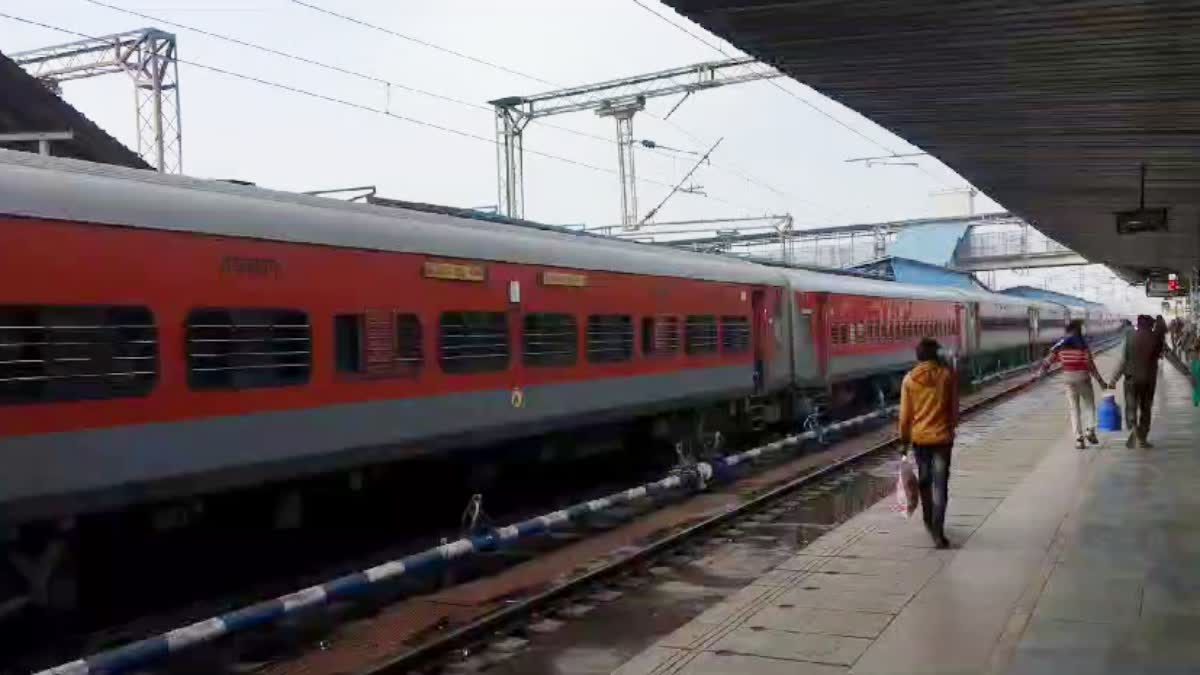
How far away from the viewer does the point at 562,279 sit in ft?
37.6

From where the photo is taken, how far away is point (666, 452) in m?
15.3

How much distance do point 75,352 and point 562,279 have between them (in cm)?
568

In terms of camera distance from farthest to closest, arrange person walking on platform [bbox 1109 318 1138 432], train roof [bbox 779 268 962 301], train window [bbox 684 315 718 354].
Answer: train roof [bbox 779 268 962 301] < person walking on platform [bbox 1109 318 1138 432] < train window [bbox 684 315 718 354]

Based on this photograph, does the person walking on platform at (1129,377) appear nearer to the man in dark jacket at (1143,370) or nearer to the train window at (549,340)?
the man in dark jacket at (1143,370)

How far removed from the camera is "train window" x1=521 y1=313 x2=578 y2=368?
1078 centimetres

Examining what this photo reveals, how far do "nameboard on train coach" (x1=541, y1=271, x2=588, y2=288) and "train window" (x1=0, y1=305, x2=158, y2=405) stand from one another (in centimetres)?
477

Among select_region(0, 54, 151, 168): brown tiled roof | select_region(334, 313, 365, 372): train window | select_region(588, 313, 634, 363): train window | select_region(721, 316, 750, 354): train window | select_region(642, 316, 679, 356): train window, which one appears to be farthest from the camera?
select_region(721, 316, 750, 354): train window

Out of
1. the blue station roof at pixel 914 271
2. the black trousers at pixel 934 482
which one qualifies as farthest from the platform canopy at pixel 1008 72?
the blue station roof at pixel 914 271

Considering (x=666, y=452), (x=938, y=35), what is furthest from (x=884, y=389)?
(x=938, y=35)

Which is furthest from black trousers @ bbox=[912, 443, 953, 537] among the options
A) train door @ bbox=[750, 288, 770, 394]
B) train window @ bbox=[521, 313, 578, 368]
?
train door @ bbox=[750, 288, 770, 394]

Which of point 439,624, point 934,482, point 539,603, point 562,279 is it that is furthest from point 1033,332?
point 439,624

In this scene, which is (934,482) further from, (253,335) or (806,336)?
(806,336)

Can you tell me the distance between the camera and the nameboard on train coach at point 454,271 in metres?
9.49

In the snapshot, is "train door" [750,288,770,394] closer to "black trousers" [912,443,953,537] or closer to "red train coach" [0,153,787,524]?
"red train coach" [0,153,787,524]
